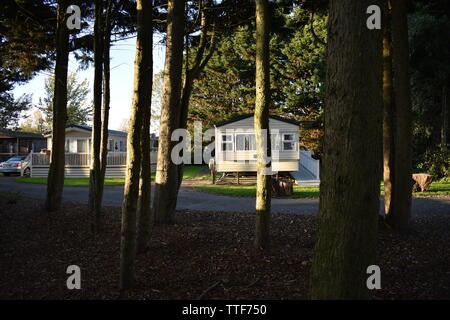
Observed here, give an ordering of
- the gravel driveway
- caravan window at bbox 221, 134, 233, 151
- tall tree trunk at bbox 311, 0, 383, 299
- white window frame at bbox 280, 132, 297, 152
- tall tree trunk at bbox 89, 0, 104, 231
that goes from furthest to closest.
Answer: caravan window at bbox 221, 134, 233, 151
white window frame at bbox 280, 132, 297, 152
the gravel driveway
tall tree trunk at bbox 89, 0, 104, 231
tall tree trunk at bbox 311, 0, 383, 299

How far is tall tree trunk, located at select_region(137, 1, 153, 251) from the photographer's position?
4.54m

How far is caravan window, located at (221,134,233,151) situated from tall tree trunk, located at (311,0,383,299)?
778 inches

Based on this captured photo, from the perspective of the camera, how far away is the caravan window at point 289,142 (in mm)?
22250

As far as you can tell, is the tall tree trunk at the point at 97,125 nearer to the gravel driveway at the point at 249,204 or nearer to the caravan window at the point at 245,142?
the gravel driveway at the point at 249,204

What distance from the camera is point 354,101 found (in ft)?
9.30

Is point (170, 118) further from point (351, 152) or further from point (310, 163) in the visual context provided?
point (310, 163)

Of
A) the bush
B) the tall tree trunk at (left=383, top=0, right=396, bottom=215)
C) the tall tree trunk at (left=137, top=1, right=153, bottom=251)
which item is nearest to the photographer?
the tall tree trunk at (left=137, top=1, right=153, bottom=251)

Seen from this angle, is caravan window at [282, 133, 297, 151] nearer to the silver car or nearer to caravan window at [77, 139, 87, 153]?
caravan window at [77, 139, 87, 153]

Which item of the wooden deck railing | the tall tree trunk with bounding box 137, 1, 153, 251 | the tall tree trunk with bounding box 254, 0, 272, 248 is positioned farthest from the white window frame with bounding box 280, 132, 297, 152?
the tall tree trunk with bounding box 137, 1, 153, 251

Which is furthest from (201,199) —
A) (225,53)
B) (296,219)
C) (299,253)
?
(225,53)

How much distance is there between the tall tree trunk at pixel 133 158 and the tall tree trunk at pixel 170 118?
297cm

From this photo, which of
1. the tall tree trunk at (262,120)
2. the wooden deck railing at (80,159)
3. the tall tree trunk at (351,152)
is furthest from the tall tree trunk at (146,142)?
the wooden deck railing at (80,159)
